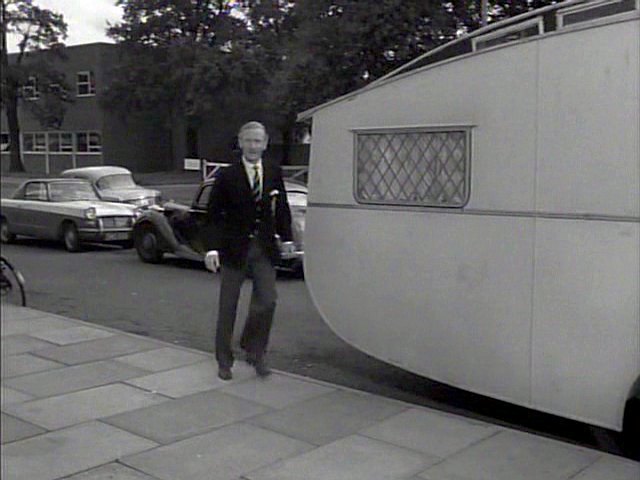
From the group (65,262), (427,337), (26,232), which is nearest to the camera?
(427,337)

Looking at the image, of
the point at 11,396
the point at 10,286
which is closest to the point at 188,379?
the point at 11,396

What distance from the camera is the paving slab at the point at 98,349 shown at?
616cm

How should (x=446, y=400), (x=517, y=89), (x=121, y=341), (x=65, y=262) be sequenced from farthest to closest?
(x=65, y=262) < (x=121, y=341) < (x=446, y=400) < (x=517, y=89)

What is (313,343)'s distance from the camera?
696 centimetres

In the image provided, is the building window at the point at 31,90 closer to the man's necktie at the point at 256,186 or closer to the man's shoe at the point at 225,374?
the man's necktie at the point at 256,186

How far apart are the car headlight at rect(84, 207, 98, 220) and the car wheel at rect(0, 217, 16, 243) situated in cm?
612

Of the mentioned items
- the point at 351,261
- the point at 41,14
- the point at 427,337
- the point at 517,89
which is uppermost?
the point at 41,14

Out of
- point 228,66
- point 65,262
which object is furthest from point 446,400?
point 65,262

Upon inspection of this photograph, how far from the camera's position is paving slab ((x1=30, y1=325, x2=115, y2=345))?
22.2 feet

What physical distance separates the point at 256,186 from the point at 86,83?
95 centimetres

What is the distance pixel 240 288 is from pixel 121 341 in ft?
6.08

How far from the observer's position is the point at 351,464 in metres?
4.00

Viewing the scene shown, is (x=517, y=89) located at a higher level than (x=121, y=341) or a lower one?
higher

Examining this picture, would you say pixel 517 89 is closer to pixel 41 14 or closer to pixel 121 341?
pixel 41 14
